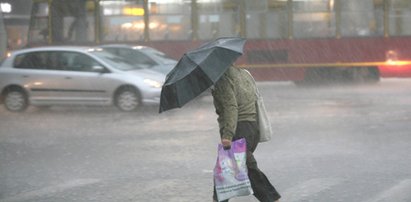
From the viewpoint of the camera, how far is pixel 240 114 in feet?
18.2

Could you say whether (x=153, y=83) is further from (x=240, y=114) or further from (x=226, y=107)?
(x=226, y=107)

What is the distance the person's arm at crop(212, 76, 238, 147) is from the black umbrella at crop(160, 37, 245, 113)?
0.15m

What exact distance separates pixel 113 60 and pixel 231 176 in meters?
9.94

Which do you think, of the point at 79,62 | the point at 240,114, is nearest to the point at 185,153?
the point at 240,114

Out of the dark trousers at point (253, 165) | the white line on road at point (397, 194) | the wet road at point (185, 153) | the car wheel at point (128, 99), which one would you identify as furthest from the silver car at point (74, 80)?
the dark trousers at point (253, 165)

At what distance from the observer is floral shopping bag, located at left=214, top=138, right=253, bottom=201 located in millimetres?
5344

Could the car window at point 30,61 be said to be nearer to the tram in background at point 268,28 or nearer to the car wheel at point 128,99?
the car wheel at point 128,99

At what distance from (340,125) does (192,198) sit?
5.67 metres

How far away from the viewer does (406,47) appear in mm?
18875

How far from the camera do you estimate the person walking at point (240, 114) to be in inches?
210

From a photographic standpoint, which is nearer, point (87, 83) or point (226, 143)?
point (226, 143)

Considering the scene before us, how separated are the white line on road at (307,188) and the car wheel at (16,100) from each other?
9155mm

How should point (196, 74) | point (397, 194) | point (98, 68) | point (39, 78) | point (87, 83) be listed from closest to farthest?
1. point (196, 74)
2. point (397, 194)
3. point (87, 83)
4. point (98, 68)
5. point (39, 78)

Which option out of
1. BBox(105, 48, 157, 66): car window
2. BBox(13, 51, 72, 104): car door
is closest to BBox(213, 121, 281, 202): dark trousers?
BBox(13, 51, 72, 104): car door
